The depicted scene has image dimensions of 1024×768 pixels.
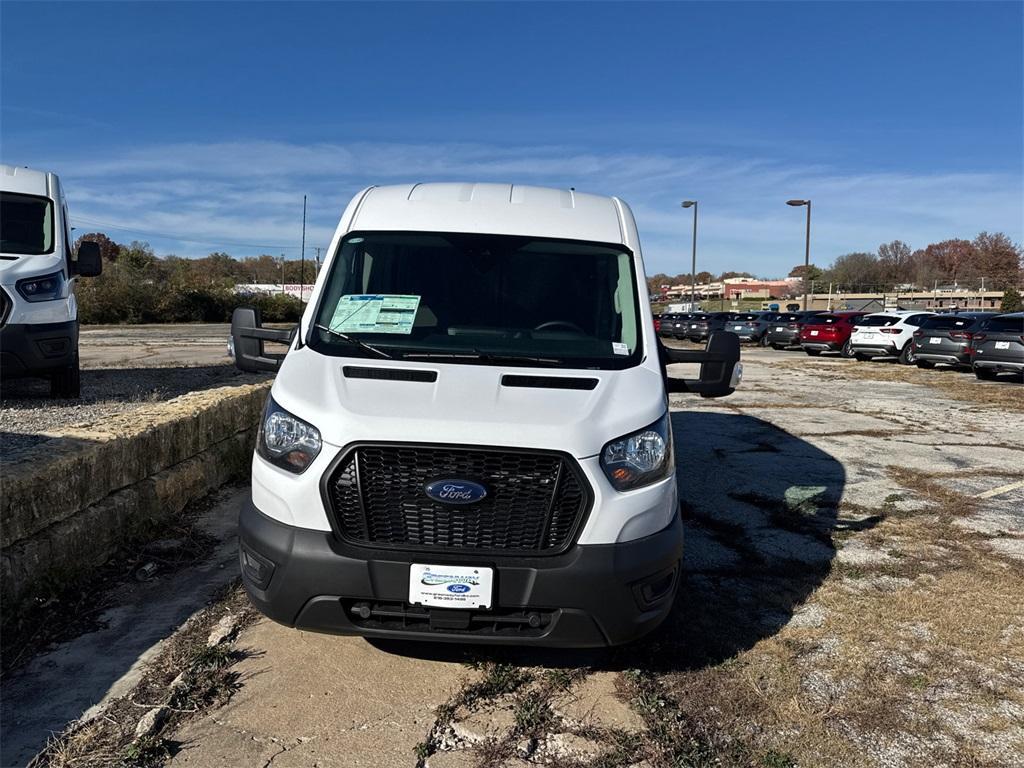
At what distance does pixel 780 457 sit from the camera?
8297mm

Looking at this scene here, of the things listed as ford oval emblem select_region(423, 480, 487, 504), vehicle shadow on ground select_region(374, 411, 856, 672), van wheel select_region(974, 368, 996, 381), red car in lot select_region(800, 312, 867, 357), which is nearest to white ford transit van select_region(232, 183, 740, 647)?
ford oval emblem select_region(423, 480, 487, 504)

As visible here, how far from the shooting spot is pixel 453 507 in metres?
3.03

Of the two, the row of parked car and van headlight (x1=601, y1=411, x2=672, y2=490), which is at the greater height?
van headlight (x1=601, y1=411, x2=672, y2=490)

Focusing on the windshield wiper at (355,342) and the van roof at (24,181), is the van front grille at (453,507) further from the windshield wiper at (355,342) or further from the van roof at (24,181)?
the van roof at (24,181)

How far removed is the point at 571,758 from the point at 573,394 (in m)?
1.38

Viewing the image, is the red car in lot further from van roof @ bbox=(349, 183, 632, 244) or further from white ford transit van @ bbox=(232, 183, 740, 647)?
white ford transit van @ bbox=(232, 183, 740, 647)

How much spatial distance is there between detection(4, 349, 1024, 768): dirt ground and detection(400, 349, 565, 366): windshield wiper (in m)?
1.33

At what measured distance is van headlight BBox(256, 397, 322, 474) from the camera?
3.14 m

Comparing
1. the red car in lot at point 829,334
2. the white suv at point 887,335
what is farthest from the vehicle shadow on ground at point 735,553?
the red car in lot at point 829,334

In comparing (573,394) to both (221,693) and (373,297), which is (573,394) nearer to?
(373,297)

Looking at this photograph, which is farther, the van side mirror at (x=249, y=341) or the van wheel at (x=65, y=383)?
the van wheel at (x=65, y=383)

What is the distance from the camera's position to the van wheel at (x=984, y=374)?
17.7m

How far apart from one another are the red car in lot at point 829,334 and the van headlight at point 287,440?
25.6 meters

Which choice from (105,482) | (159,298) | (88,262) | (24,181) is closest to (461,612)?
(105,482)
